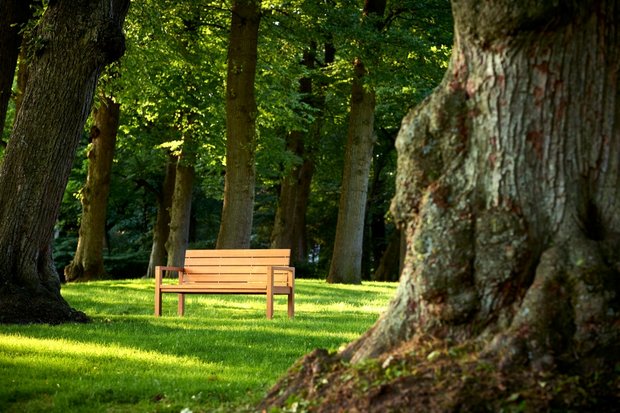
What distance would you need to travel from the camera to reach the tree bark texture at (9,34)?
1455cm

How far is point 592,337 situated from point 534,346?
1.11 ft

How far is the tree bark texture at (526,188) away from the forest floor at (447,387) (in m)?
0.21

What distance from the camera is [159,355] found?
9.34 metres

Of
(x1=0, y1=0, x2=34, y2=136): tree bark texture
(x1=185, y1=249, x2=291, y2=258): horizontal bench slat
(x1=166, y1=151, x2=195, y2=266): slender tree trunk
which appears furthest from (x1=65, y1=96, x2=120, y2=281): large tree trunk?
(x1=185, y1=249, x2=291, y2=258): horizontal bench slat

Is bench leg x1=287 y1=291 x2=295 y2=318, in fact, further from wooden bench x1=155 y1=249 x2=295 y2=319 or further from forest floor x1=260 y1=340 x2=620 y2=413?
forest floor x1=260 y1=340 x2=620 y2=413

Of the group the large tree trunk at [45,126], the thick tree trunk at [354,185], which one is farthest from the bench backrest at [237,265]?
the thick tree trunk at [354,185]

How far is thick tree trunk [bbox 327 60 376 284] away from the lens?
25281 mm

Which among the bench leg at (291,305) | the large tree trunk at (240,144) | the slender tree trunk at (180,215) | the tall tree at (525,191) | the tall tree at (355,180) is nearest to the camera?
the tall tree at (525,191)

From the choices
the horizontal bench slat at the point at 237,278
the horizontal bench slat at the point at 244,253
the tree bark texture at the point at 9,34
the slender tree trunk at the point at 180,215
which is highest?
the tree bark texture at the point at 9,34

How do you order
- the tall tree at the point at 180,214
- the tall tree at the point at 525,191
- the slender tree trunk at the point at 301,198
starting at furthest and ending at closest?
the slender tree trunk at the point at 301,198 < the tall tree at the point at 180,214 < the tall tree at the point at 525,191

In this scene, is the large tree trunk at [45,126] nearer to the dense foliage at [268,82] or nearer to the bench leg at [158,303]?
the bench leg at [158,303]

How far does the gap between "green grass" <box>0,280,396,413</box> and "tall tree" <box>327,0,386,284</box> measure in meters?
9.46

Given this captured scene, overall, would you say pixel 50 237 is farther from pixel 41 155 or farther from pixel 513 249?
pixel 513 249

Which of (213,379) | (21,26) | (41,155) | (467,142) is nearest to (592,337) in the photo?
(467,142)
